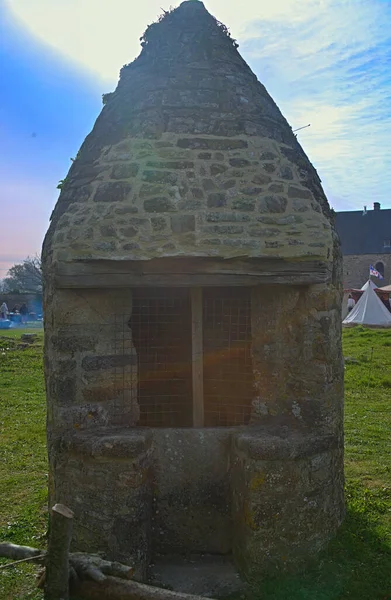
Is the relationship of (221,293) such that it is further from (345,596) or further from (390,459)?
(390,459)

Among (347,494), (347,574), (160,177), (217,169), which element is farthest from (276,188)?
(347,494)

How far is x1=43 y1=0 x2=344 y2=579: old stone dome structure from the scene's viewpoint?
4555mm

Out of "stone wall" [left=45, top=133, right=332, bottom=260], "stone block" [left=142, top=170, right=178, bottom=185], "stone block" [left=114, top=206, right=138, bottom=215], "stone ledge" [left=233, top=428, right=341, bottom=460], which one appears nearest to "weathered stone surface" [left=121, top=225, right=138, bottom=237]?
"stone wall" [left=45, top=133, right=332, bottom=260]

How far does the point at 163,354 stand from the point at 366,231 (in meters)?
38.2

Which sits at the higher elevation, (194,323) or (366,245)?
(366,245)

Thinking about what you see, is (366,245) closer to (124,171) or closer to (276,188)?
(276,188)

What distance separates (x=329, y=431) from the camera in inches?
196

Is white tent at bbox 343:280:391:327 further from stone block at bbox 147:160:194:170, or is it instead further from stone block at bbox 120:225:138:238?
stone block at bbox 120:225:138:238

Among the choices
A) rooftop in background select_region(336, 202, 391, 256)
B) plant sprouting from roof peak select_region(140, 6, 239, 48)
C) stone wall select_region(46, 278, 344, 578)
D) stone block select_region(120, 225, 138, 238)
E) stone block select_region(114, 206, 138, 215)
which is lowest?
stone wall select_region(46, 278, 344, 578)

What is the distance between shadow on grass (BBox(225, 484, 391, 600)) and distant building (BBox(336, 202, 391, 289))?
117 feet

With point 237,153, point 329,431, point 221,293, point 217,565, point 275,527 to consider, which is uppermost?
point 237,153

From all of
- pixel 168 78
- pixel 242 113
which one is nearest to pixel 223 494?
pixel 242 113

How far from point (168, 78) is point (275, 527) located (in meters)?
4.20

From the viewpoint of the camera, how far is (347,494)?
20.1ft
